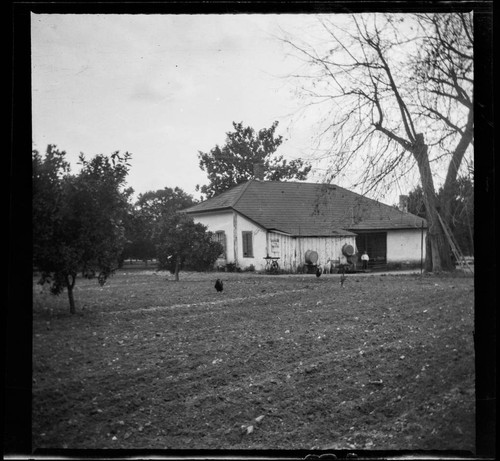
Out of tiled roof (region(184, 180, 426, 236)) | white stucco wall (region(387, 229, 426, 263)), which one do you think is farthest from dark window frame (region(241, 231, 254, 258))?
white stucco wall (region(387, 229, 426, 263))

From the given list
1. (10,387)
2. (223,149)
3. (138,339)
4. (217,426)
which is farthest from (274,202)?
(10,387)

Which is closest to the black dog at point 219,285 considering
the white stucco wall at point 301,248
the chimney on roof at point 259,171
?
the white stucco wall at point 301,248

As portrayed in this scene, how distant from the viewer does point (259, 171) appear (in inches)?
97.1

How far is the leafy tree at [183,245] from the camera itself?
240cm

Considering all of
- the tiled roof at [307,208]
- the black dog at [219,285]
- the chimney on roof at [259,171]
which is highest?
the chimney on roof at [259,171]

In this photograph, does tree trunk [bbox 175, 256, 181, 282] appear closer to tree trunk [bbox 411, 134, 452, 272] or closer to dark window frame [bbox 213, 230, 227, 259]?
dark window frame [bbox 213, 230, 227, 259]

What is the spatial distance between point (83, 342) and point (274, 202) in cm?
149

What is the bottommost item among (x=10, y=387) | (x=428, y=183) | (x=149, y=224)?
(x=10, y=387)

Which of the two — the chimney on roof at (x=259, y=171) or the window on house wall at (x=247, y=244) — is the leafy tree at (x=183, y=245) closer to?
the window on house wall at (x=247, y=244)
